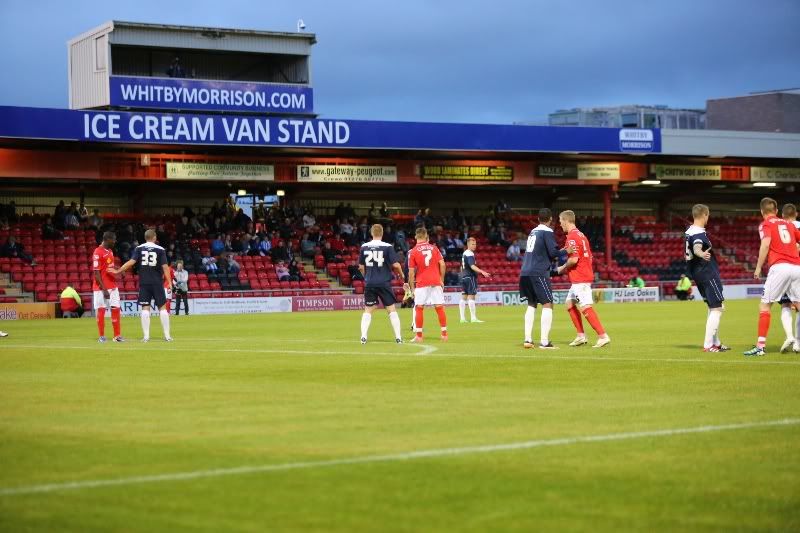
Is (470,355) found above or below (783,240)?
below

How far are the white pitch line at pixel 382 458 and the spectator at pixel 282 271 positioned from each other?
39498 mm

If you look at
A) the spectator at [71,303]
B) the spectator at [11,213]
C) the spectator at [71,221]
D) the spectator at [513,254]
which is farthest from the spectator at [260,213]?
the spectator at [71,303]

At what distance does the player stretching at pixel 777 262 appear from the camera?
1752 cm

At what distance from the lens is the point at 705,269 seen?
18141 millimetres

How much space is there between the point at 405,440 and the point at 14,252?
128ft

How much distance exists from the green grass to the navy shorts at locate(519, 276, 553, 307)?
119cm

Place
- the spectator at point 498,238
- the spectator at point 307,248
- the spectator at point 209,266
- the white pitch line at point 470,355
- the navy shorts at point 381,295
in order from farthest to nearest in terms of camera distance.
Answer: the spectator at point 498,238, the spectator at point 307,248, the spectator at point 209,266, the navy shorts at point 381,295, the white pitch line at point 470,355

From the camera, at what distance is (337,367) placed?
16.7 metres

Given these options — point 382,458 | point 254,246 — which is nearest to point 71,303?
point 254,246

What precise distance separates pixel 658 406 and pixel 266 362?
7810 mm

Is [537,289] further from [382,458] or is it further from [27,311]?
[27,311]

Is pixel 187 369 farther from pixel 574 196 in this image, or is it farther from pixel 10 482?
pixel 574 196

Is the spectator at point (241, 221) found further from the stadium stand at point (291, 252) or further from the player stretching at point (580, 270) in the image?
the player stretching at point (580, 270)

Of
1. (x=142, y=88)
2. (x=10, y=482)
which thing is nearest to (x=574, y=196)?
(x=142, y=88)
